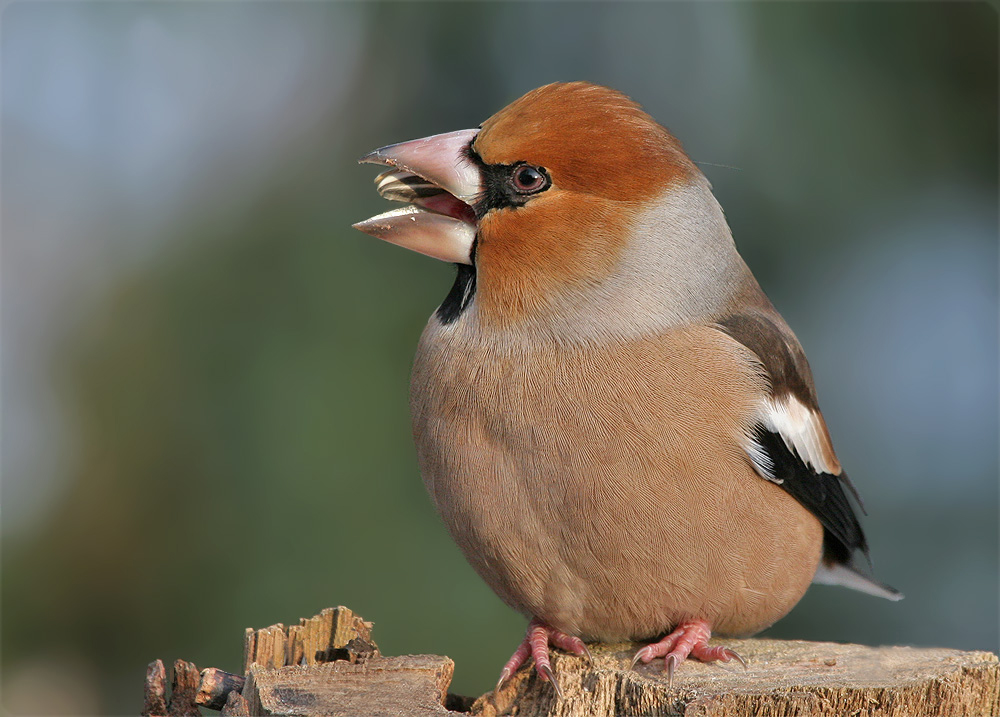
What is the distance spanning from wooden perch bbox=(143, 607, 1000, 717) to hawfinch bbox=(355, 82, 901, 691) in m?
0.16

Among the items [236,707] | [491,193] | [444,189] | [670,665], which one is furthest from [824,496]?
[236,707]

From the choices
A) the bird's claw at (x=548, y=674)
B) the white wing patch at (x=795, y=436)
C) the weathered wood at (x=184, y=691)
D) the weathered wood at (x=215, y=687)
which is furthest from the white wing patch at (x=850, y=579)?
the weathered wood at (x=184, y=691)

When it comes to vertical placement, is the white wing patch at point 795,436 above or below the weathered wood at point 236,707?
above

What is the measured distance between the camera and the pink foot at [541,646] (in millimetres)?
3199

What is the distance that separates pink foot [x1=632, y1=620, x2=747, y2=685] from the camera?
121 inches

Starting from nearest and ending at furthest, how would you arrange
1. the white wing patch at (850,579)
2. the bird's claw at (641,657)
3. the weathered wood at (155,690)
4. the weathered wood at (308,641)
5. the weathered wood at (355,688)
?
the weathered wood at (355,688), the weathered wood at (155,690), the weathered wood at (308,641), the bird's claw at (641,657), the white wing patch at (850,579)

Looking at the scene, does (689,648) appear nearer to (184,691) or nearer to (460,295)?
(460,295)

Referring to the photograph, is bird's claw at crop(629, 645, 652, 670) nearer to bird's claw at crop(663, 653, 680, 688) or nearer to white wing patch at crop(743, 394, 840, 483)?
bird's claw at crop(663, 653, 680, 688)

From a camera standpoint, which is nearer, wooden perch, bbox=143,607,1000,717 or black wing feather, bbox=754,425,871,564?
wooden perch, bbox=143,607,1000,717

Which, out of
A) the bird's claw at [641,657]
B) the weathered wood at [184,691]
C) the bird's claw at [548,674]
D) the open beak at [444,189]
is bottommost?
the bird's claw at [548,674]

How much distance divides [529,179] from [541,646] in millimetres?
1591

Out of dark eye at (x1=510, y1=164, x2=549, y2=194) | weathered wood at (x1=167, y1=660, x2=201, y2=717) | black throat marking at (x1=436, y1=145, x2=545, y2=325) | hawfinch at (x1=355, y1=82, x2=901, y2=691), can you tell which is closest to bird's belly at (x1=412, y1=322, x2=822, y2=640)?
hawfinch at (x1=355, y1=82, x2=901, y2=691)

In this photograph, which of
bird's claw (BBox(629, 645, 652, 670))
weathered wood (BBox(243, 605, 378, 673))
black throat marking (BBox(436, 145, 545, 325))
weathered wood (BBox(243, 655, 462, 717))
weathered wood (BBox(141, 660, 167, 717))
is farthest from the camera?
black throat marking (BBox(436, 145, 545, 325))

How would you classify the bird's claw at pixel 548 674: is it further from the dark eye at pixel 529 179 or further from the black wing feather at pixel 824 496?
the dark eye at pixel 529 179
